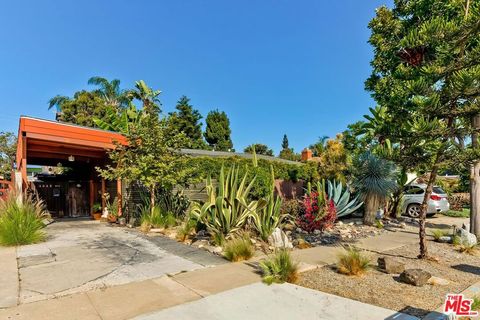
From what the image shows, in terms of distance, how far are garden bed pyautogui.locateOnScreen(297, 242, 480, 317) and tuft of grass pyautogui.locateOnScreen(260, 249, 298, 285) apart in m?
0.22

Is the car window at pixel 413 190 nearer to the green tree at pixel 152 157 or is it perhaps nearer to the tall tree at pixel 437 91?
the tall tree at pixel 437 91

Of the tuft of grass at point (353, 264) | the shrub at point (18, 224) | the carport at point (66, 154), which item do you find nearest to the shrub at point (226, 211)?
the tuft of grass at point (353, 264)

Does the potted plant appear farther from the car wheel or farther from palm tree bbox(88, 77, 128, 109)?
palm tree bbox(88, 77, 128, 109)

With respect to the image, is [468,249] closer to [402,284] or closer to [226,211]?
[402,284]

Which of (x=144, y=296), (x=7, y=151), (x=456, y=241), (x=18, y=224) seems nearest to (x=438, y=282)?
(x=456, y=241)

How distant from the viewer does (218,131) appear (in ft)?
117

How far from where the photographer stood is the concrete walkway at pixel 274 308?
3658 millimetres

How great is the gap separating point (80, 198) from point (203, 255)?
14.2 m

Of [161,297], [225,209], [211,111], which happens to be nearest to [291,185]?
[225,209]

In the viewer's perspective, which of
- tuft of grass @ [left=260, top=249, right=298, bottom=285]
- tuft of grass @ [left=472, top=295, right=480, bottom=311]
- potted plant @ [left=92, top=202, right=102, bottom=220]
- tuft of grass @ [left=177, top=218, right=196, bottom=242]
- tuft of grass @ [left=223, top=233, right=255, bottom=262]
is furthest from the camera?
potted plant @ [left=92, top=202, right=102, bottom=220]

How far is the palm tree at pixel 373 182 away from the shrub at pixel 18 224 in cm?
Answer: 1060

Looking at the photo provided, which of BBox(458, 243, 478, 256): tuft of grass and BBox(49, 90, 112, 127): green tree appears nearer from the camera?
BBox(458, 243, 478, 256): tuft of grass

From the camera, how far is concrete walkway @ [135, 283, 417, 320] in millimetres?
3658

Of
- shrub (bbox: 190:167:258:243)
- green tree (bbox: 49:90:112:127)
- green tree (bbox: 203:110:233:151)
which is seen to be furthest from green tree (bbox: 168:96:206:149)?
shrub (bbox: 190:167:258:243)
